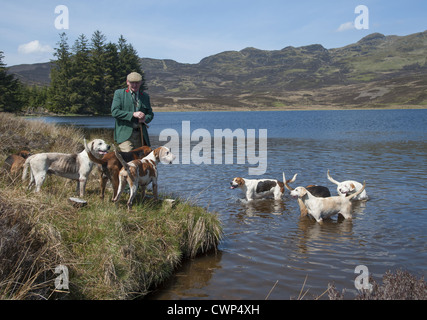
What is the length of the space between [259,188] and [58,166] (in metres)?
6.22

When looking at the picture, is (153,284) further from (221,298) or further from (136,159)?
(136,159)

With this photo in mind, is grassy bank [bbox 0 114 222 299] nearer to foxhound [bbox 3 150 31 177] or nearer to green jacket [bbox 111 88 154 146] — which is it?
foxhound [bbox 3 150 31 177]

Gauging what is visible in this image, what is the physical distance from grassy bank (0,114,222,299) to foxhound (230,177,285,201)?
4.13 meters

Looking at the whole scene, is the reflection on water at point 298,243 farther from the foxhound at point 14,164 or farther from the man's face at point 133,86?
the foxhound at point 14,164

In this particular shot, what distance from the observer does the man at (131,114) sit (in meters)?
8.57

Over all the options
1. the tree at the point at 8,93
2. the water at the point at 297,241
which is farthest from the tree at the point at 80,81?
the water at the point at 297,241

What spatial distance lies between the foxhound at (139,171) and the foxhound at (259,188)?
432 centimetres

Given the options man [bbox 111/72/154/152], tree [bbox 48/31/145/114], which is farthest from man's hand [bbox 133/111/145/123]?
tree [bbox 48/31/145/114]

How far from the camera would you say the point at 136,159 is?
7914 mm

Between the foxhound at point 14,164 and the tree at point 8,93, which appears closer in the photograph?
the foxhound at point 14,164

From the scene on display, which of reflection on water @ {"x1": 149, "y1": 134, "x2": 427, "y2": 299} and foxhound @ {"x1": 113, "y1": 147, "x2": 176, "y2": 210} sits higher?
foxhound @ {"x1": 113, "y1": 147, "x2": 176, "y2": 210}

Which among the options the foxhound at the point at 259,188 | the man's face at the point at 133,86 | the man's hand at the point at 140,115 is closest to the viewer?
the man's hand at the point at 140,115

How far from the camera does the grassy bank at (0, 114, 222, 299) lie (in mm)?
4426

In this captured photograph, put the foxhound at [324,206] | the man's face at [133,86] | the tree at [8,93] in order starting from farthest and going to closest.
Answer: the tree at [8,93] < the foxhound at [324,206] < the man's face at [133,86]
